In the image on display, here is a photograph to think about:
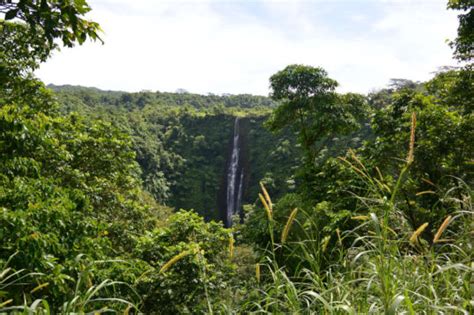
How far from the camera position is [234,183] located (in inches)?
1794

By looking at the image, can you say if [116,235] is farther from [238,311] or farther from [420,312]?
[420,312]

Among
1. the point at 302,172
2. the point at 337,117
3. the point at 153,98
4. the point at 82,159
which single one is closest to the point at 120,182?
the point at 82,159

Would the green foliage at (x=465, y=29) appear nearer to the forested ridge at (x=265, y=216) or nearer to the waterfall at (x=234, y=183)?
the forested ridge at (x=265, y=216)

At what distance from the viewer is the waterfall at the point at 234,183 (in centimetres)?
4234

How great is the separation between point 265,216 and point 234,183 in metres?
36.1

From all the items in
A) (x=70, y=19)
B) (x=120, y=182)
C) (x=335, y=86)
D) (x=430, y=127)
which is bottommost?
(x=120, y=182)

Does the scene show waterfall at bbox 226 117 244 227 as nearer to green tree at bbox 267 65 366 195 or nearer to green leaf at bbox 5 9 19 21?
green tree at bbox 267 65 366 195

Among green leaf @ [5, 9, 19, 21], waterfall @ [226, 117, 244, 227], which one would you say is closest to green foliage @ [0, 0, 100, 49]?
green leaf @ [5, 9, 19, 21]

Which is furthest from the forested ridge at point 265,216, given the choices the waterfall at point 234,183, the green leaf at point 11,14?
the waterfall at point 234,183

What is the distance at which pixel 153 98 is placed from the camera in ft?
290

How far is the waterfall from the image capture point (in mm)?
42344

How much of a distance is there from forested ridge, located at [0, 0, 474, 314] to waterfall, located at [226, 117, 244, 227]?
3036 cm

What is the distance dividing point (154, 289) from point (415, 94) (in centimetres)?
762

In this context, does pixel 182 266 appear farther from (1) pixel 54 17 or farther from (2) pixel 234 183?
(2) pixel 234 183
